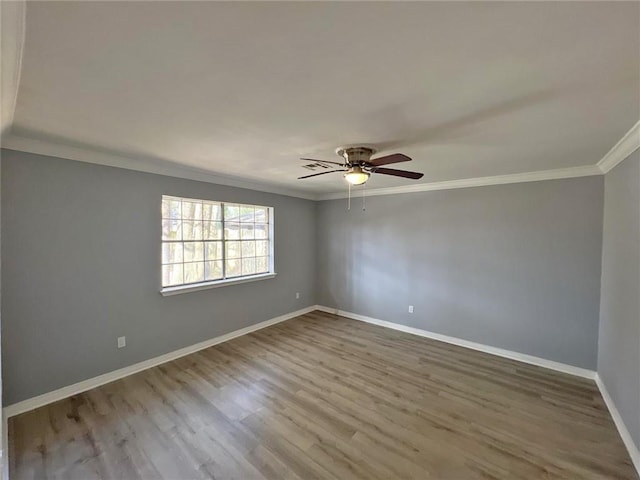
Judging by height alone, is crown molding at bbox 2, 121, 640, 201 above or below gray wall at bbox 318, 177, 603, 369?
above

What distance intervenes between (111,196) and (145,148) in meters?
0.79

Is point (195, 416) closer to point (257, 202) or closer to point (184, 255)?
point (184, 255)

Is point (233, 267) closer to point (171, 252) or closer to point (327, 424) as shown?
point (171, 252)

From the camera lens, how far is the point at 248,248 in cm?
468

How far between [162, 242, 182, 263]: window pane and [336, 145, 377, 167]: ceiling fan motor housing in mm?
2548

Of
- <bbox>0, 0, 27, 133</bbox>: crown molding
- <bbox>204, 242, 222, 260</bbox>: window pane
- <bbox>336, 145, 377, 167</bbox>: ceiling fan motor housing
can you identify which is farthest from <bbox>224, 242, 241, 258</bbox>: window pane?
<bbox>0, 0, 27, 133</bbox>: crown molding

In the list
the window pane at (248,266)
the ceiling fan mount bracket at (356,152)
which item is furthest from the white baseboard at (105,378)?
the ceiling fan mount bracket at (356,152)

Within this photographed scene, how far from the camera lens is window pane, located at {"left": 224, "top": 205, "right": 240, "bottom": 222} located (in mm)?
4273

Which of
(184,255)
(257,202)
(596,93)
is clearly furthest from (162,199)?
(596,93)

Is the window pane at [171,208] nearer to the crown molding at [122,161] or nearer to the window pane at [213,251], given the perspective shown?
the crown molding at [122,161]

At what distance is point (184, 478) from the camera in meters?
1.85

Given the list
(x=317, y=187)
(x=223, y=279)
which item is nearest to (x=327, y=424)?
(x=223, y=279)

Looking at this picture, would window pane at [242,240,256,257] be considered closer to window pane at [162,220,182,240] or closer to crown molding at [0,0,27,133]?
window pane at [162,220,182,240]

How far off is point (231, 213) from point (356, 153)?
8.31 feet
